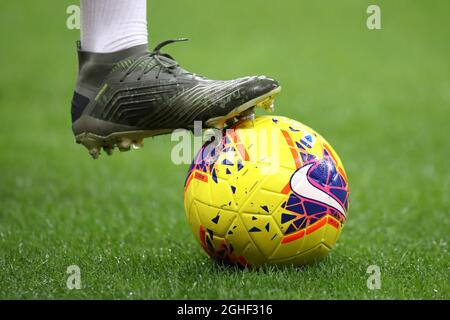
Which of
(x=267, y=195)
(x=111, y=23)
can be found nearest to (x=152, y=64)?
(x=111, y=23)

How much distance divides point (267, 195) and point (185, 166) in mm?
5274

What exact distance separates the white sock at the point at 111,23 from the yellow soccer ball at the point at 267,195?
762 mm

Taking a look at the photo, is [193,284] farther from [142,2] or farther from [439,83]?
[439,83]

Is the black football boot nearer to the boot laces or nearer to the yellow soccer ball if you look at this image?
the boot laces

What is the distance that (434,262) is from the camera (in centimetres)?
428

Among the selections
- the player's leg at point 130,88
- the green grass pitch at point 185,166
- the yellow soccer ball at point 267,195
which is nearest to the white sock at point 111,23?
the player's leg at point 130,88

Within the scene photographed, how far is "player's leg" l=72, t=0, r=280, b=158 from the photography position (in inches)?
143

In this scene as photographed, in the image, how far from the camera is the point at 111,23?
373 cm

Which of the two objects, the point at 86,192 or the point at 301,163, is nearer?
the point at 301,163

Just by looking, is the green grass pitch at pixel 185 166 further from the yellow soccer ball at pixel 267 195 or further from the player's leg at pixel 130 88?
the player's leg at pixel 130 88

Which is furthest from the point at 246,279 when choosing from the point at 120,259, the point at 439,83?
the point at 439,83

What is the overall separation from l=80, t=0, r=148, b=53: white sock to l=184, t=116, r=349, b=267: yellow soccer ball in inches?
30.0

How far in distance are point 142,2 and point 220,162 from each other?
0.98 meters

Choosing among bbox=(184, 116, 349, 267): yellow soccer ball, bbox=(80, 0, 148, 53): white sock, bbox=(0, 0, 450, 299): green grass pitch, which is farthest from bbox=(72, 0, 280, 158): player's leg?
bbox=(0, 0, 450, 299): green grass pitch
